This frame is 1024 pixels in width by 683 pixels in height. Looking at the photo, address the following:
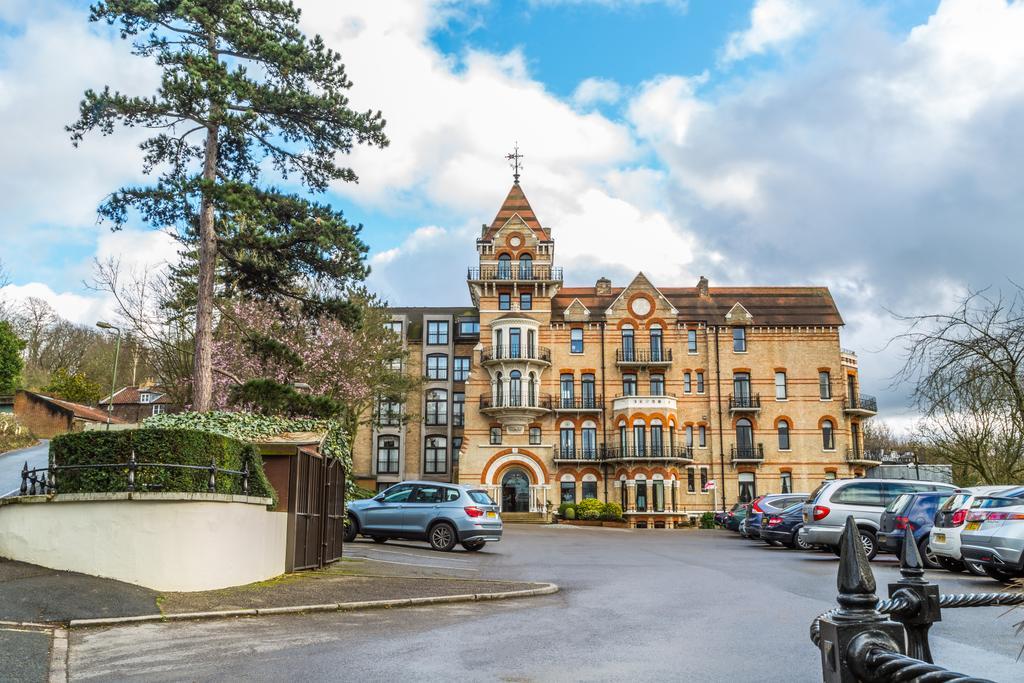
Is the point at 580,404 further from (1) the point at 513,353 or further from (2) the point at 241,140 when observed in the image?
(2) the point at 241,140

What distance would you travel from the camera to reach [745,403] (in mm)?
54094

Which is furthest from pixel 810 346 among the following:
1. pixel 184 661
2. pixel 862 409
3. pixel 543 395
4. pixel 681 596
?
pixel 184 661

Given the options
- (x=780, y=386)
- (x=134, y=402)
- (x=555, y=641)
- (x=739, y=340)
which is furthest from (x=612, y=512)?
(x=555, y=641)

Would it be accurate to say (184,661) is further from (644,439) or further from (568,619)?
(644,439)

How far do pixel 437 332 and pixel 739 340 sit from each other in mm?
20944

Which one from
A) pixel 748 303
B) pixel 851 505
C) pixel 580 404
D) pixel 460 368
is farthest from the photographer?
pixel 460 368

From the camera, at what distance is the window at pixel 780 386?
5450 cm

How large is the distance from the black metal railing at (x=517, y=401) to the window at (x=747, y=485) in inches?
494

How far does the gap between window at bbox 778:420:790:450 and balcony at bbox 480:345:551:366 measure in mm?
14986

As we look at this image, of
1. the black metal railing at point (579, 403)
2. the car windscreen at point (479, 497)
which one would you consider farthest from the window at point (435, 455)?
the car windscreen at point (479, 497)

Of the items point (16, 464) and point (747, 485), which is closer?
point (16, 464)

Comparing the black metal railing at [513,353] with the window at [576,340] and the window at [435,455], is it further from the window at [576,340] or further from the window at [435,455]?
the window at [435,455]

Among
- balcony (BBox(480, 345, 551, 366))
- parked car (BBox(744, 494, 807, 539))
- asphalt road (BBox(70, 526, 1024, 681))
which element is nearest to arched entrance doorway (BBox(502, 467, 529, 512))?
balcony (BBox(480, 345, 551, 366))

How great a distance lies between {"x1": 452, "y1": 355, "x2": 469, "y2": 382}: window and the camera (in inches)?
2414
